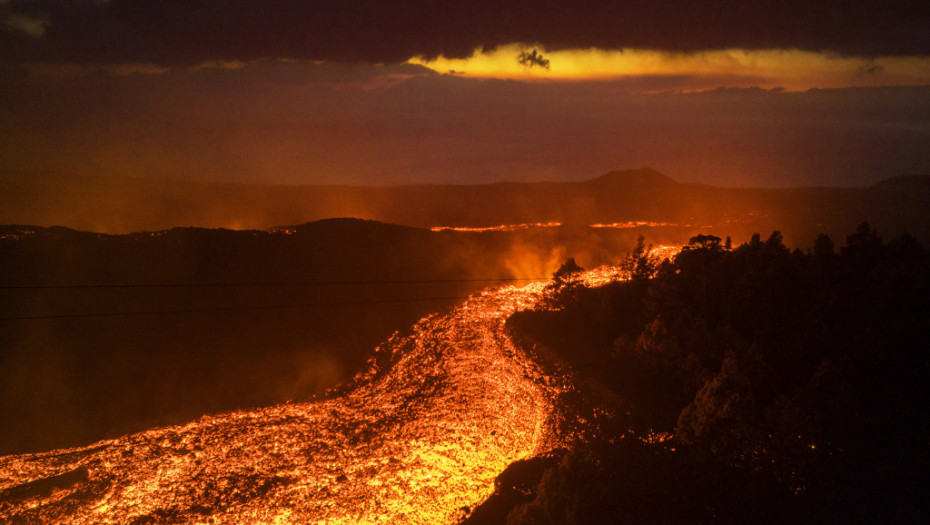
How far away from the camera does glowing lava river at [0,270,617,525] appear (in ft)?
47.3

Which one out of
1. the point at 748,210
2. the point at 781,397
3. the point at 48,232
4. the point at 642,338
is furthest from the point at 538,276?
the point at 748,210

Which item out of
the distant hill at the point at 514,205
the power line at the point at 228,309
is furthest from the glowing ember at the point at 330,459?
the distant hill at the point at 514,205

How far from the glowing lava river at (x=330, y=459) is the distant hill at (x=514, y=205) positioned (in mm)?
27975

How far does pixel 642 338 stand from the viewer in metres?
19.9

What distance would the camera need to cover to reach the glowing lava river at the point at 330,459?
14.4 m

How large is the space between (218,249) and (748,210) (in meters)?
51.2

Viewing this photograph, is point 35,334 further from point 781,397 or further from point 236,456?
point 781,397

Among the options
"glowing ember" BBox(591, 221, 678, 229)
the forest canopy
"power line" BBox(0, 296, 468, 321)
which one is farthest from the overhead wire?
"glowing ember" BBox(591, 221, 678, 229)

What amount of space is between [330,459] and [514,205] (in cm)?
4184

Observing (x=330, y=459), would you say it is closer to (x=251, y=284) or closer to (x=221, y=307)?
(x=221, y=307)

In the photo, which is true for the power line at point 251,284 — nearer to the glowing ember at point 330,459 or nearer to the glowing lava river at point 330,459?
the glowing ember at point 330,459

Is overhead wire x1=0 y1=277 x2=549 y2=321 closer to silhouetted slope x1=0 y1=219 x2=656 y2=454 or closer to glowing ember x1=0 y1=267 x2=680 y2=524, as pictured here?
silhouetted slope x1=0 y1=219 x2=656 y2=454

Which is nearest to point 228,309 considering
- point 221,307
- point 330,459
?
point 221,307

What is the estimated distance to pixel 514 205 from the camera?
184ft
